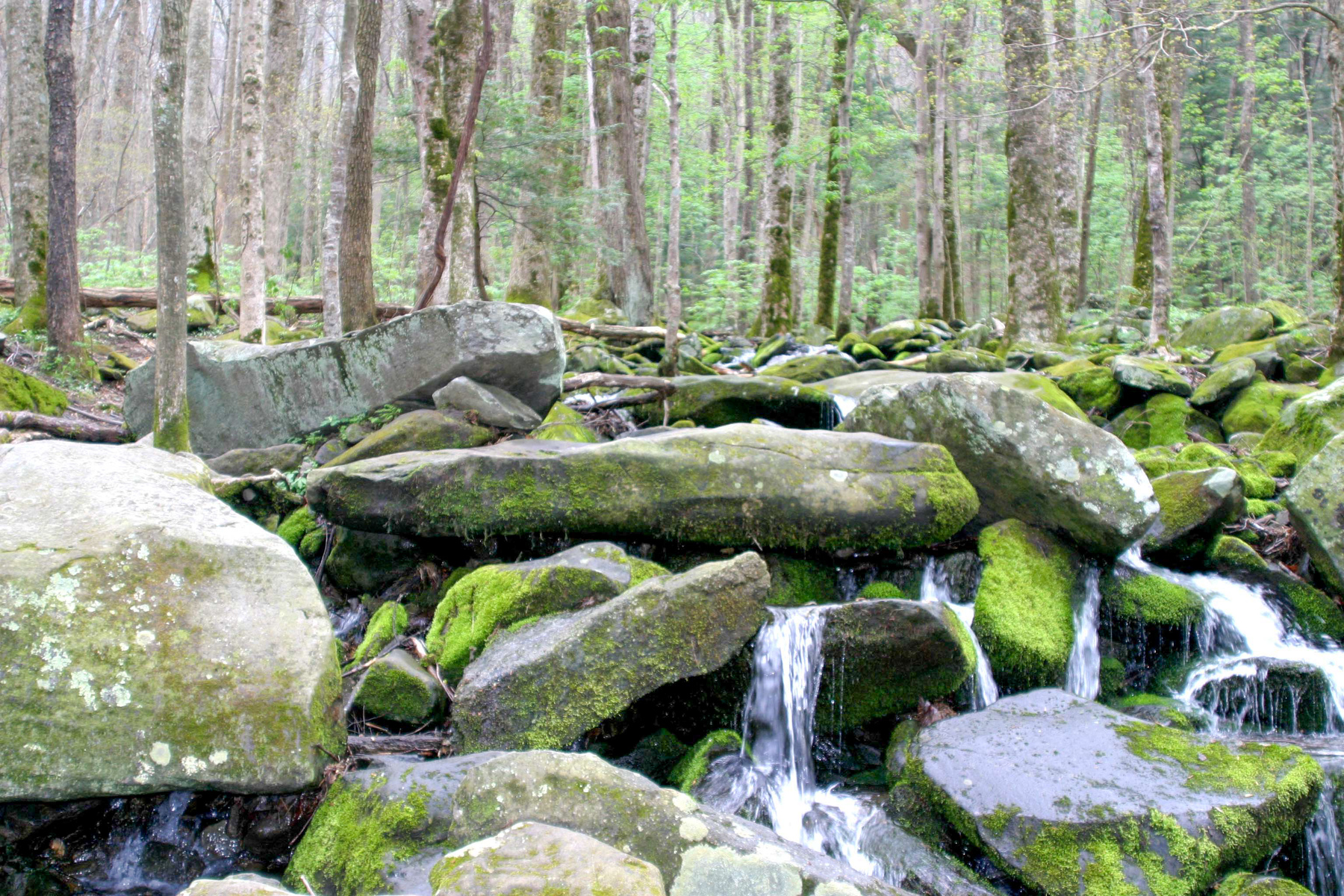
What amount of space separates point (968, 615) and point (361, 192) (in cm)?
747

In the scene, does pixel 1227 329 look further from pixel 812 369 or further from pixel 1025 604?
pixel 1025 604

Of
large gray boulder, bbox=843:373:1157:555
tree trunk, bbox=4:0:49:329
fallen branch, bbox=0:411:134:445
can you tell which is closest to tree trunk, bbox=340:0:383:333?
fallen branch, bbox=0:411:134:445

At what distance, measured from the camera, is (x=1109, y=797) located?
12.0 feet

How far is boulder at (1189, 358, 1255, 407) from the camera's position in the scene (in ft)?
29.3

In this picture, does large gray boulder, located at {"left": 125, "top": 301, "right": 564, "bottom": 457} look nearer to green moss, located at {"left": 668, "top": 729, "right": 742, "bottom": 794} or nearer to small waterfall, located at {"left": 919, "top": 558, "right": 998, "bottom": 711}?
small waterfall, located at {"left": 919, "top": 558, "right": 998, "bottom": 711}

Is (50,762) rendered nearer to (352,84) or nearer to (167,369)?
(167,369)

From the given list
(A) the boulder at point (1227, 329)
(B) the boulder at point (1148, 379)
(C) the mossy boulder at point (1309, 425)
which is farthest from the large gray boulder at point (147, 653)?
(A) the boulder at point (1227, 329)

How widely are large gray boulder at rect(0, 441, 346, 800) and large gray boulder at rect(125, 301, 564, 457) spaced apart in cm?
356

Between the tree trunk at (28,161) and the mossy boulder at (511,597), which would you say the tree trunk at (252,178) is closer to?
the tree trunk at (28,161)

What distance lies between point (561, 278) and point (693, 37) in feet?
54.4

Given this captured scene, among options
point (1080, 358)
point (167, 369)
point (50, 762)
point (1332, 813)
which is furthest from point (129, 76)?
point (1332, 813)

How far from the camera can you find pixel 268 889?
2.31 m

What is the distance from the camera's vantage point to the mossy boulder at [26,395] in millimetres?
7770

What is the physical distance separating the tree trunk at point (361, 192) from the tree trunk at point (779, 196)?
24.0 feet
